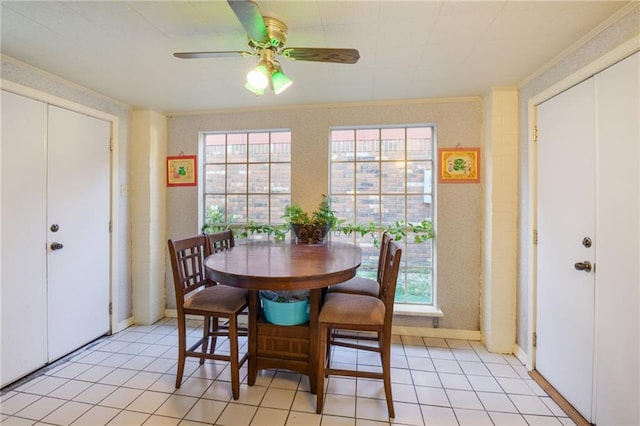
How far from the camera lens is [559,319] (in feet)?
6.18

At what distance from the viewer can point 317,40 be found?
1703 millimetres

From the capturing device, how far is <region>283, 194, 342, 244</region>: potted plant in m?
2.54

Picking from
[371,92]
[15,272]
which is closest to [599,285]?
[371,92]

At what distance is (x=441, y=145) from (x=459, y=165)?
0.83 ft

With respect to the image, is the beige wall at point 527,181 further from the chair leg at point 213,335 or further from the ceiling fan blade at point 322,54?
the chair leg at point 213,335

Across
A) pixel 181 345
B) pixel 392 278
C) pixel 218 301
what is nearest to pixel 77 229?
pixel 181 345

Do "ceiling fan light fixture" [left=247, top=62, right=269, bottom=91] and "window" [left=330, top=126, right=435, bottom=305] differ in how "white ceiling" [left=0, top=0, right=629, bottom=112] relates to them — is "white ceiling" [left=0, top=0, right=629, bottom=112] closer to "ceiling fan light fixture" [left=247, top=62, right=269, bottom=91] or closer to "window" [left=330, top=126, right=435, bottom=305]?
"ceiling fan light fixture" [left=247, top=62, right=269, bottom=91]

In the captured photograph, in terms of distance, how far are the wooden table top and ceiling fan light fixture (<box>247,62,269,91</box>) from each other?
100 centimetres

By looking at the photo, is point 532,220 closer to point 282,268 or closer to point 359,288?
point 359,288

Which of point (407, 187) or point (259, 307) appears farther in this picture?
point (407, 187)

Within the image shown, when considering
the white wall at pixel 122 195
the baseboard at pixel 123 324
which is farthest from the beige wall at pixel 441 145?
the baseboard at pixel 123 324

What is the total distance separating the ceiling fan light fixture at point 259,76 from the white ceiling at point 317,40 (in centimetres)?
28

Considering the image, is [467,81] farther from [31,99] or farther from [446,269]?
[31,99]

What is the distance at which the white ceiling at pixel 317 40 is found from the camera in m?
1.44
